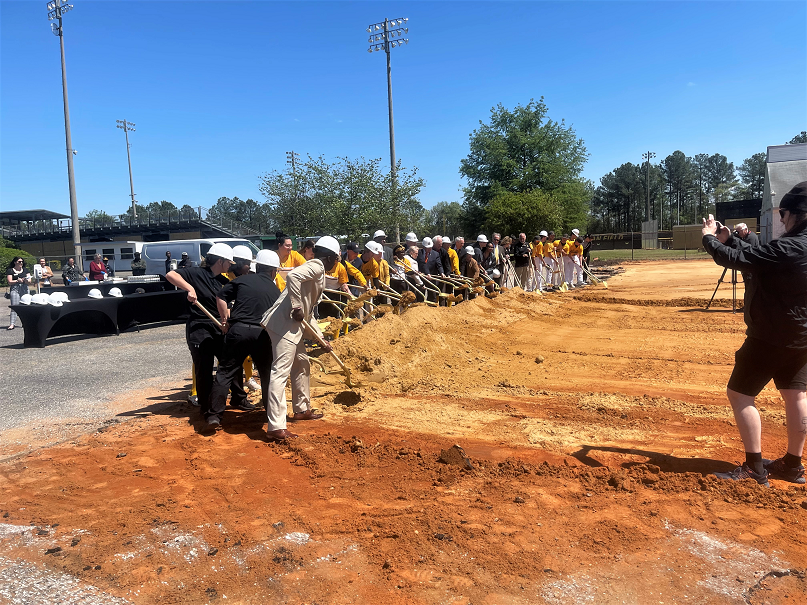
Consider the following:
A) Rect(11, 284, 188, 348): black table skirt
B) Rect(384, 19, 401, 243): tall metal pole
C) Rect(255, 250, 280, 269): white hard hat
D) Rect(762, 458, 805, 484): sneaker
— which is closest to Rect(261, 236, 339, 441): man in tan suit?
Rect(255, 250, 280, 269): white hard hat

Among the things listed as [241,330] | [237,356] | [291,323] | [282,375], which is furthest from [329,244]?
[237,356]

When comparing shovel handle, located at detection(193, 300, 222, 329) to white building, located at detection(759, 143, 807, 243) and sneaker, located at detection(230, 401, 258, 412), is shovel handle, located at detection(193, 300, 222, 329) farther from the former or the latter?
white building, located at detection(759, 143, 807, 243)

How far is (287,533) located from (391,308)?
6.62m

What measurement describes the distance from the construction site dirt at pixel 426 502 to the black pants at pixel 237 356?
380 millimetres

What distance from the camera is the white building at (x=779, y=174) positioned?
29.7m

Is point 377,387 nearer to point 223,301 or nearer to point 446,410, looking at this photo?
point 446,410

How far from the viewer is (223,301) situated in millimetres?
5734

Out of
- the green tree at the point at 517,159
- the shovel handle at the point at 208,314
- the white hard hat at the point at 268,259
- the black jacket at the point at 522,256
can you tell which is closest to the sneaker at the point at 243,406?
the shovel handle at the point at 208,314

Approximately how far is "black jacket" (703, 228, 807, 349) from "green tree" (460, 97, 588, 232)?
4175 centimetres

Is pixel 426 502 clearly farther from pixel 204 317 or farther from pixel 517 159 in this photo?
pixel 517 159

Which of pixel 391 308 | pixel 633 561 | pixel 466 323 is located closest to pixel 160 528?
pixel 633 561

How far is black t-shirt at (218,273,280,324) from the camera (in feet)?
18.7

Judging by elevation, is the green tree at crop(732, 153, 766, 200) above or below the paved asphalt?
above

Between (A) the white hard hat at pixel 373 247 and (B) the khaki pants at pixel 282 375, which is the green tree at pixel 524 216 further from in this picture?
(B) the khaki pants at pixel 282 375
